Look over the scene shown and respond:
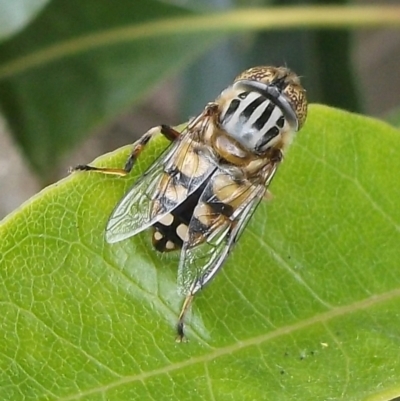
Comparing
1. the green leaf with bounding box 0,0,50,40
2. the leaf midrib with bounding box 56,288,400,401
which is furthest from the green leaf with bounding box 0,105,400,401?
the green leaf with bounding box 0,0,50,40

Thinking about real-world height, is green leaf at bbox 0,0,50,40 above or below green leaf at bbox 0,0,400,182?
above

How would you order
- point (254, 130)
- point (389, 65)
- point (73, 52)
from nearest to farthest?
point (254, 130), point (73, 52), point (389, 65)

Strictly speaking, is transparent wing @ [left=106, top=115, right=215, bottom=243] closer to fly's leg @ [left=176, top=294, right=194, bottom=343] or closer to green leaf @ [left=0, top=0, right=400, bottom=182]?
fly's leg @ [left=176, top=294, right=194, bottom=343]

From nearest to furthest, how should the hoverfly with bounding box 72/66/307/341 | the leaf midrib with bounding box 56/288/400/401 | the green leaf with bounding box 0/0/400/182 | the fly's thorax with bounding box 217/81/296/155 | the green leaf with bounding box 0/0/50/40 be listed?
the leaf midrib with bounding box 56/288/400/401 → the hoverfly with bounding box 72/66/307/341 → the fly's thorax with bounding box 217/81/296/155 → the green leaf with bounding box 0/0/50/40 → the green leaf with bounding box 0/0/400/182

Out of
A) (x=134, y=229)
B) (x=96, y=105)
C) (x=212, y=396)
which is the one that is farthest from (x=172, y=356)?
(x=96, y=105)

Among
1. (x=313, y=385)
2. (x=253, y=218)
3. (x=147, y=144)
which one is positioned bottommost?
(x=313, y=385)

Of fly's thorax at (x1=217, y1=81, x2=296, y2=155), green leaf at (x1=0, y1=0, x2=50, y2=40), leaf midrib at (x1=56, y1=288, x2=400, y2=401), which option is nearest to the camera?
leaf midrib at (x1=56, y1=288, x2=400, y2=401)

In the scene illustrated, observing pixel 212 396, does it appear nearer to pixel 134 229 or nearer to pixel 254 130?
pixel 134 229

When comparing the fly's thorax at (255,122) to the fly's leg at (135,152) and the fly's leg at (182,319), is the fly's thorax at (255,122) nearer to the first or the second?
the fly's leg at (135,152)
